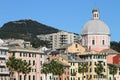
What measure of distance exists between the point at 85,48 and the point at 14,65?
7099 centimetres

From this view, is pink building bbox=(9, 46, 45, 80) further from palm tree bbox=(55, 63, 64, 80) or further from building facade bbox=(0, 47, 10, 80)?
palm tree bbox=(55, 63, 64, 80)

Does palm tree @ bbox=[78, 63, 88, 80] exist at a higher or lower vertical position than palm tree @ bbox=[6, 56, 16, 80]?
lower

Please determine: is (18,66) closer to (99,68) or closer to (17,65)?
(17,65)

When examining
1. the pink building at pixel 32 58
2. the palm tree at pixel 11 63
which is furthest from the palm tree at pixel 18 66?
the pink building at pixel 32 58

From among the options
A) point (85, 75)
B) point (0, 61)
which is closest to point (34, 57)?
point (0, 61)

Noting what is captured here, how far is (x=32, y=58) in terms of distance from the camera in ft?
479

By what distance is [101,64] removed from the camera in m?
171

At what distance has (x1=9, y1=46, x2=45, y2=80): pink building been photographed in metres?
140

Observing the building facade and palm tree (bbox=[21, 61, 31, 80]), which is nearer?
palm tree (bbox=[21, 61, 31, 80])

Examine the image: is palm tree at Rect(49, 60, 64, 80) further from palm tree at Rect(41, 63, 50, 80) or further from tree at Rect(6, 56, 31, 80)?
tree at Rect(6, 56, 31, 80)

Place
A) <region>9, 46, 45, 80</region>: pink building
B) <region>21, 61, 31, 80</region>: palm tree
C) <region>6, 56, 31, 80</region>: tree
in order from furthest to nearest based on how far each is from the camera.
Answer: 1. <region>9, 46, 45, 80</region>: pink building
2. <region>21, 61, 31, 80</region>: palm tree
3. <region>6, 56, 31, 80</region>: tree

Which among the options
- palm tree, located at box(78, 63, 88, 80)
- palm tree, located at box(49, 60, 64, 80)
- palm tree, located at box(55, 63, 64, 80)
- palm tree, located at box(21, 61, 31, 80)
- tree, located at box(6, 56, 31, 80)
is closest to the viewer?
tree, located at box(6, 56, 31, 80)

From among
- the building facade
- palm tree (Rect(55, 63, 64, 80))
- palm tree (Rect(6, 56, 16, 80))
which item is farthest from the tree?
palm tree (Rect(55, 63, 64, 80))

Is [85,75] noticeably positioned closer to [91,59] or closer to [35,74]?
[91,59]
